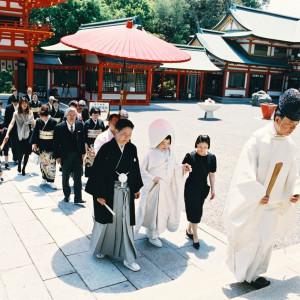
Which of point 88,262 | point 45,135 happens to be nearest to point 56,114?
point 45,135

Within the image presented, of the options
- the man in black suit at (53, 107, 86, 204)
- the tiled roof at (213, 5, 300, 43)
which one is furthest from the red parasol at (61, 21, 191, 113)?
the tiled roof at (213, 5, 300, 43)

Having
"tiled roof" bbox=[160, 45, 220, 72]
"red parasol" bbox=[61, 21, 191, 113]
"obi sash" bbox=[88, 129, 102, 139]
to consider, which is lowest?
"obi sash" bbox=[88, 129, 102, 139]

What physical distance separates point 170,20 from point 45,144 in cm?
3868

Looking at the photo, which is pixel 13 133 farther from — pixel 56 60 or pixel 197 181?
pixel 56 60

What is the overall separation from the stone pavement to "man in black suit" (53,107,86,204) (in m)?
0.34

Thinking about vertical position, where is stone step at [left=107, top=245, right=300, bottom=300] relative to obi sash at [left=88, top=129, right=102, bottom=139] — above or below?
below

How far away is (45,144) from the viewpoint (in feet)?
23.1

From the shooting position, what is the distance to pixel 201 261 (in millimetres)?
4469

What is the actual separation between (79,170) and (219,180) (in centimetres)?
348

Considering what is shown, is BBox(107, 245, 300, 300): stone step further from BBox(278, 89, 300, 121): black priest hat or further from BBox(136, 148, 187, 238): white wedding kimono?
BBox(278, 89, 300, 121): black priest hat

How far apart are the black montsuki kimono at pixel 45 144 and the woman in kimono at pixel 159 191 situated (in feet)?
9.26

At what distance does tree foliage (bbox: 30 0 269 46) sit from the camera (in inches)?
1123

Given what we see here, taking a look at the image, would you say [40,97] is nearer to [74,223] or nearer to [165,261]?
[74,223]

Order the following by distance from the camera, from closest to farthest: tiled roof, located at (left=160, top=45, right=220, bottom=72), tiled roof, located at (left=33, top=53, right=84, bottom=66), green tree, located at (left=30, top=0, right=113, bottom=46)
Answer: tiled roof, located at (left=33, top=53, right=84, bottom=66) < tiled roof, located at (left=160, top=45, right=220, bottom=72) < green tree, located at (left=30, top=0, right=113, bottom=46)
